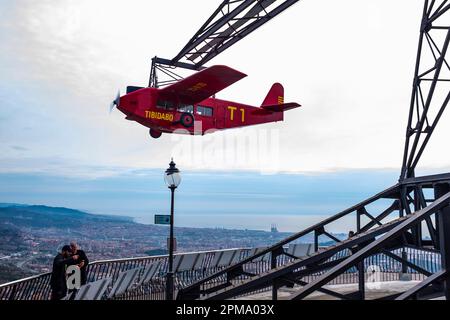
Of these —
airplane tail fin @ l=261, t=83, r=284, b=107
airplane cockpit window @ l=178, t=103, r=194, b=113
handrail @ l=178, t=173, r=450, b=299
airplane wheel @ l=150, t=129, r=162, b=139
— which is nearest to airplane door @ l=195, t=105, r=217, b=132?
airplane cockpit window @ l=178, t=103, r=194, b=113

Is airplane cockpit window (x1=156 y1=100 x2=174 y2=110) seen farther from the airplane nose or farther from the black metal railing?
the black metal railing

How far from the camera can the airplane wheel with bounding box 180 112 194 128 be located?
692 inches

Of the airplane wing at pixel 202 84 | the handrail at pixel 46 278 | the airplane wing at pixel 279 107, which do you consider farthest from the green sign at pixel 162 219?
the airplane wing at pixel 279 107

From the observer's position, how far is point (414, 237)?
1028 cm

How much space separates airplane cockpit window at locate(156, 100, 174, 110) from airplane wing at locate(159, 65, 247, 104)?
21 cm

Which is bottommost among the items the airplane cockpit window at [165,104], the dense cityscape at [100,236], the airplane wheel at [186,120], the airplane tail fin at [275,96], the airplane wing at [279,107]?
the dense cityscape at [100,236]

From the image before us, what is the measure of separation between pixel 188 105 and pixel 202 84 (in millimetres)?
1458

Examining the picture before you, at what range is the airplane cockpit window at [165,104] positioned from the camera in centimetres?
1698

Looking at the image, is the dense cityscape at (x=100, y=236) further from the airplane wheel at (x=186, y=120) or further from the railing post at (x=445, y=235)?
the railing post at (x=445, y=235)

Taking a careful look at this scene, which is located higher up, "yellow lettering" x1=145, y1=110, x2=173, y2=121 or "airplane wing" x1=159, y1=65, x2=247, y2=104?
"airplane wing" x1=159, y1=65, x2=247, y2=104

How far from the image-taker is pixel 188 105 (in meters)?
18.0

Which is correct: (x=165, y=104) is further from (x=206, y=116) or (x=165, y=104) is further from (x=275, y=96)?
(x=275, y=96)
